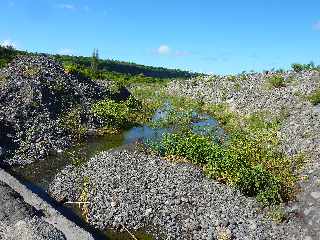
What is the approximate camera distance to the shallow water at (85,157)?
34.4 meters

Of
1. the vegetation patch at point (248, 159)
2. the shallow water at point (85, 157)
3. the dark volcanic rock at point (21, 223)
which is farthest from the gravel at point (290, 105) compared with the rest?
the dark volcanic rock at point (21, 223)

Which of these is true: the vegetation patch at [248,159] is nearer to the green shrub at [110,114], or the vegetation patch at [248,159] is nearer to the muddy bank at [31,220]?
the muddy bank at [31,220]

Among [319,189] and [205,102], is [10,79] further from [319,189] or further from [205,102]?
[319,189]

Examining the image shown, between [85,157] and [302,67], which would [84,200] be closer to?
[85,157]

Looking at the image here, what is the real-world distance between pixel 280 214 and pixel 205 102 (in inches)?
1710

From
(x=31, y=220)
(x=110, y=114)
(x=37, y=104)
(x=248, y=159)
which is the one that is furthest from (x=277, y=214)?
(x=110, y=114)

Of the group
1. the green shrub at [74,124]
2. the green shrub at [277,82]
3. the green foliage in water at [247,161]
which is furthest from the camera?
the green shrub at [277,82]

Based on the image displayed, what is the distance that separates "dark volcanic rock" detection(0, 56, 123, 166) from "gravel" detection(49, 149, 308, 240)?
23.0 feet

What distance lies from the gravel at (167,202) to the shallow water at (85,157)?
807mm

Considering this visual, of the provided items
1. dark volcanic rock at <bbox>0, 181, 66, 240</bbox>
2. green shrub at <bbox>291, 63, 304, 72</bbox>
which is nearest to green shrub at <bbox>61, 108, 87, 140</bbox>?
dark volcanic rock at <bbox>0, 181, 66, 240</bbox>

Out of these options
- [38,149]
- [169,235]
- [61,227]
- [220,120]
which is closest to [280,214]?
[169,235]

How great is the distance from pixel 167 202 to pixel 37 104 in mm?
23976

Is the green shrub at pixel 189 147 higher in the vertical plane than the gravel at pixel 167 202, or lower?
higher

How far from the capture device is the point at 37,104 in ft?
163
